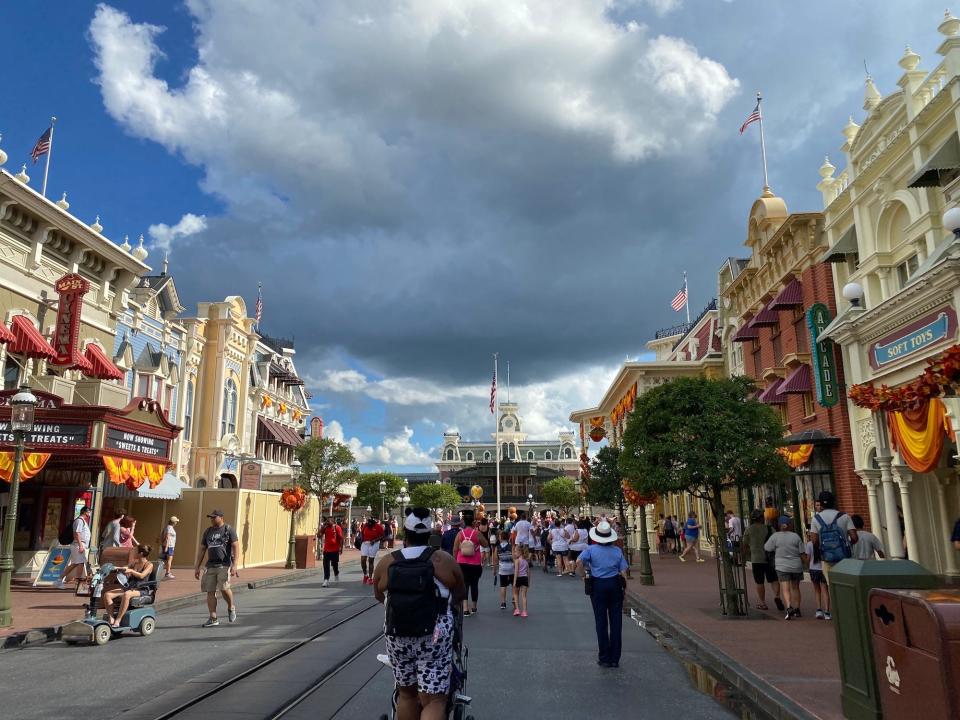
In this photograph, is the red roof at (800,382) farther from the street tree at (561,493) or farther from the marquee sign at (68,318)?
the street tree at (561,493)

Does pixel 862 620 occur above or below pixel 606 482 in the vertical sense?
below

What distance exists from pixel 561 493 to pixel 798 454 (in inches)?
2784

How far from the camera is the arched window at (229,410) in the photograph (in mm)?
33781

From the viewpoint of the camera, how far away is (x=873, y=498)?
1734cm

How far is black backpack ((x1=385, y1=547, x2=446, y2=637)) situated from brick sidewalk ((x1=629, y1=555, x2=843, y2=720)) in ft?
11.2

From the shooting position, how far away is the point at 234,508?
2302 centimetres

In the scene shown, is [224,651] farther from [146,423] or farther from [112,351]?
[112,351]

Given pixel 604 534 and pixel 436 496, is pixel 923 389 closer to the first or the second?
pixel 604 534

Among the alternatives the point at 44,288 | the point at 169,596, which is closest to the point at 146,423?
the point at 44,288

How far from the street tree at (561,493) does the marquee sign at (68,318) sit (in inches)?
2829

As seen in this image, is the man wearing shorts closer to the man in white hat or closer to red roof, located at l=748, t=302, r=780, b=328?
the man in white hat

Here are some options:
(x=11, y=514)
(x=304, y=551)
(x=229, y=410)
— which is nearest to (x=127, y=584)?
(x=11, y=514)

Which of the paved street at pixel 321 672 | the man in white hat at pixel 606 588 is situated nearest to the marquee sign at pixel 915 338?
the paved street at pixel 321 672

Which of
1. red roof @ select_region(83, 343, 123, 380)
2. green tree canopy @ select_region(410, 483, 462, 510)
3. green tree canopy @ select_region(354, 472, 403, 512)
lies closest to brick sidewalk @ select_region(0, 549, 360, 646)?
red roof @ select_region(83, 343, 123, 380)
